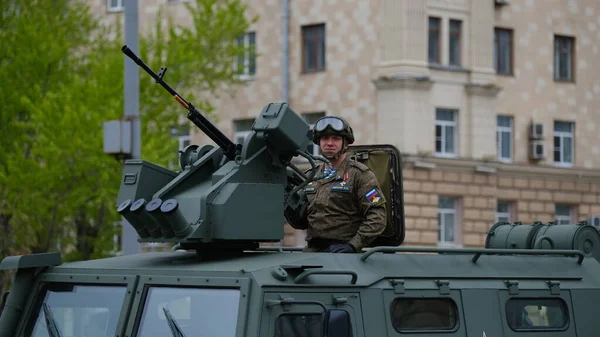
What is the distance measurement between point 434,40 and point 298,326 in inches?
1141

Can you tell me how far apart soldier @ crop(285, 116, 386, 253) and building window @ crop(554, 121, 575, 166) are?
3116 centimetres

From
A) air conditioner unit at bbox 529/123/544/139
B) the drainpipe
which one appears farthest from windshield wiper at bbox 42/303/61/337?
air conditioner unit at bbox 529/123/544/139

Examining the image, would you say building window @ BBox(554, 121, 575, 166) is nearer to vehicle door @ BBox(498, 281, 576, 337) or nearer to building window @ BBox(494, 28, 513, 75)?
building window @ BBox(494, 28, 513, 75)

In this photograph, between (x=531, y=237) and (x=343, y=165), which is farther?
(x=531, y=237)

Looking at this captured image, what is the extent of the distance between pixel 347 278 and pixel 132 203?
152 centimetres

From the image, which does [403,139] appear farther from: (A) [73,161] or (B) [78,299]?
(B) [78,299]

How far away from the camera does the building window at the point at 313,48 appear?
3784 centimetres

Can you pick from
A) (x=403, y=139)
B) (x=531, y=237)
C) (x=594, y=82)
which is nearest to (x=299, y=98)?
(x=403, y=139)

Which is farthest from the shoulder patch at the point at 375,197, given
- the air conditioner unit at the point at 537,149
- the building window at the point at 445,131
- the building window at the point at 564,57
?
the building window at the point at 564,57

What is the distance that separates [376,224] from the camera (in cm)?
1016

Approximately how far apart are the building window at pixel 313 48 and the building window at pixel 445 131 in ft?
10.1

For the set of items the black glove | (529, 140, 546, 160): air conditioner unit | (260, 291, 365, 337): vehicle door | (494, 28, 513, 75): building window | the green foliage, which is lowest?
(260, 291, 365, 337): vehicle door

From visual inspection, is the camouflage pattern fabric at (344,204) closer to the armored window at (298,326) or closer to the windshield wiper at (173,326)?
the armored window at (298,326)

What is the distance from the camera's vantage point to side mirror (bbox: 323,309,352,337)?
29.1 ft
